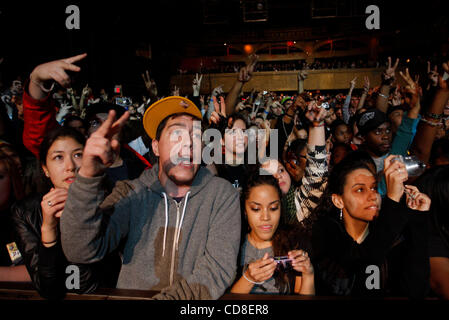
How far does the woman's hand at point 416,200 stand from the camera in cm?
158

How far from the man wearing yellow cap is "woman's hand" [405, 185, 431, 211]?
1012 millimetres

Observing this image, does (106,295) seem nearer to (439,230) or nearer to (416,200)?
(416,200)

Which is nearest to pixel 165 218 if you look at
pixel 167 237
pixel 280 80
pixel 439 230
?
pixel 167 237

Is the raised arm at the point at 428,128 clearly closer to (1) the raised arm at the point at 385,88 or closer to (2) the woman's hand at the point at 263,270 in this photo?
(1) the raised arm at the point at 385,88

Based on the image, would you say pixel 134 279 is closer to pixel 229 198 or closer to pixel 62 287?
pixel 62 287

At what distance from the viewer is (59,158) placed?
1.79 m

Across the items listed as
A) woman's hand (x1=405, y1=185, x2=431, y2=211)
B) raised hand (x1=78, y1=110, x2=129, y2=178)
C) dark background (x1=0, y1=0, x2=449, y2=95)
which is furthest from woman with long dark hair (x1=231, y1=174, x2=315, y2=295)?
dark background (x1=0, y1=0, x2=449, y2=95)

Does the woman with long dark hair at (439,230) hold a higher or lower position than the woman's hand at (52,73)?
lower

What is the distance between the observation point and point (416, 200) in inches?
62.9

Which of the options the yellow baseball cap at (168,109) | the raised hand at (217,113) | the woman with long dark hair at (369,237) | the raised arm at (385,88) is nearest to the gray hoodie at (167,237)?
the yellow baseball cap at (168,109)

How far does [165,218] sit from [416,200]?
1.46 metres

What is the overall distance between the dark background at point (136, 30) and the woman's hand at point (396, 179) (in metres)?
8.17

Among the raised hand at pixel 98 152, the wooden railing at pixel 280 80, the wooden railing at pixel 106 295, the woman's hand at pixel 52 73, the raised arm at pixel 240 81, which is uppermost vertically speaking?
the wooden railing at pixel 280 80
